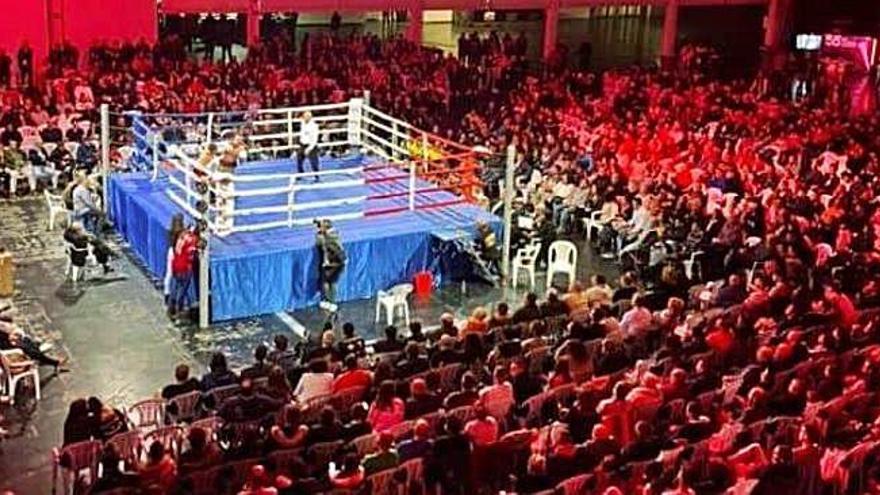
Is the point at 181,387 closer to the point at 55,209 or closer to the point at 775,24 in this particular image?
the point at 55,209

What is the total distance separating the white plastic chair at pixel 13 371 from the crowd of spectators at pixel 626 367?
1.65m

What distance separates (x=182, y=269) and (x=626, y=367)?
16.5 ft

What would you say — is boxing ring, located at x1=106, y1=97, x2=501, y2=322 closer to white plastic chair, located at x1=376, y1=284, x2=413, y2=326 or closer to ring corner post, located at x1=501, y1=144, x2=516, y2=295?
ring corner post, located at x1=501, y1=144, x2=516, y2=295

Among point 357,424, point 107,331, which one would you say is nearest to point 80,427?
point 357,424

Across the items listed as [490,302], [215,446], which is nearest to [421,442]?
[215,446]

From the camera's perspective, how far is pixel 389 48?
26.4 m

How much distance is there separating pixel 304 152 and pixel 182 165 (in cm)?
173

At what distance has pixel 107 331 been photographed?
12.9 metres

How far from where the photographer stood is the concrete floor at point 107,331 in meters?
10.7

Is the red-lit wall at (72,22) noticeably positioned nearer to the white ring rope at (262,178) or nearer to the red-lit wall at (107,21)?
the red-lit wall at (107,21)

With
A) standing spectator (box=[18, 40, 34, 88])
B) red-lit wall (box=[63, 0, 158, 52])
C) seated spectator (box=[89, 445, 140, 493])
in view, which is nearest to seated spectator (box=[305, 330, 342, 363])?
seated spectator (box=[89, 445, 140, 493])

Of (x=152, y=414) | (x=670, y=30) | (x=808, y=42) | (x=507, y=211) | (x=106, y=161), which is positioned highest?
(x=670, y=30)

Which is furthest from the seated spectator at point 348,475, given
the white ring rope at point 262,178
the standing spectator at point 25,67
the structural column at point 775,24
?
the structural column at point 775,24

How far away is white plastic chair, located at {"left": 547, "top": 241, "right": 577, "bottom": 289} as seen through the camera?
586 inches
